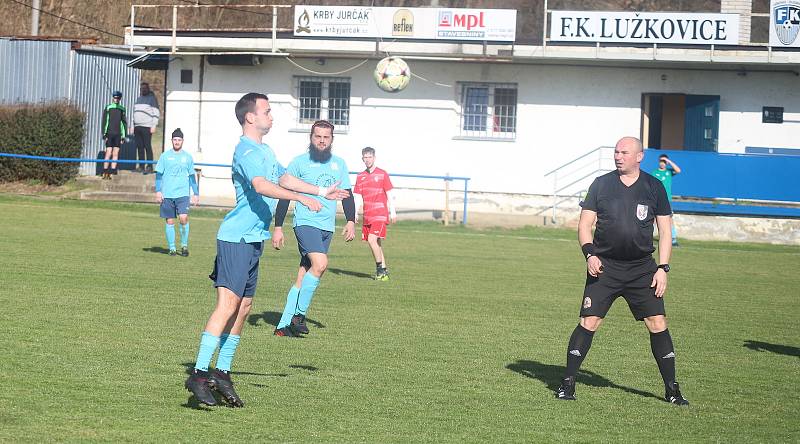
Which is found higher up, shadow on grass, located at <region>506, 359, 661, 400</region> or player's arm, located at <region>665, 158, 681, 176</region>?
player's arm, located at <region>665, 158, 681, 176</region>

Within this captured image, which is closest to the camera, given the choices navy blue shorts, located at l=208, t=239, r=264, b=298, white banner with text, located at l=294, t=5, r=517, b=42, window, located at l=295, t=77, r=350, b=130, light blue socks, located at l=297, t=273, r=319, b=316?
navy blue shorts, located at l=208, t=239, r=264, b=298

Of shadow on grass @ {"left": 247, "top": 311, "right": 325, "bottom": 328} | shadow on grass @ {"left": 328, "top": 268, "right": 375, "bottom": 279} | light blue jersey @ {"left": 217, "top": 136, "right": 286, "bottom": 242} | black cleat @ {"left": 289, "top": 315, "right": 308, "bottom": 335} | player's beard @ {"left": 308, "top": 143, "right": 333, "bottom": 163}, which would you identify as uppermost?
player's beard @ {"left": 308, "top": 143, "right": 333, "bottom": 163}

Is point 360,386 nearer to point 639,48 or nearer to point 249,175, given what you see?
point 249,175

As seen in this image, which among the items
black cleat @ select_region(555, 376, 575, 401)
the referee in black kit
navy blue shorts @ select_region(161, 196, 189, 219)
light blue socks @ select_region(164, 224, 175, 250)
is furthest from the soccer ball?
black cleat @ select_region(555, 376, 575, 401)

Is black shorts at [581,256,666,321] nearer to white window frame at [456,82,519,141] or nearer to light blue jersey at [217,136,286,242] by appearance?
light blue jersey at [217,136,286,242]

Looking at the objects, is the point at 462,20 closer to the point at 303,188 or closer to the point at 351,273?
the point at 351,273

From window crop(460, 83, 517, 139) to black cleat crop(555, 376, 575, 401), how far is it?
22517 mm

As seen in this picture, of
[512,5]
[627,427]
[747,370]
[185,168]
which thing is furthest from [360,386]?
[512,5]

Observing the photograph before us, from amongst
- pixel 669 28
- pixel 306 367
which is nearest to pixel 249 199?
pixel 306 367

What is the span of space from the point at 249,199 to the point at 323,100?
80.4 feet

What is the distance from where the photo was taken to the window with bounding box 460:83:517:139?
3102 centimetres

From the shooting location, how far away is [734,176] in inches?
1110

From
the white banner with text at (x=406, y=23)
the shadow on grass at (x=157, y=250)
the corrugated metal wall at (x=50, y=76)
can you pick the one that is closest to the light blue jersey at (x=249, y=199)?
the shadow on grass at (x=157, y=250)

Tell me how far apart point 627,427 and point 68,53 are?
2721 centimetres
